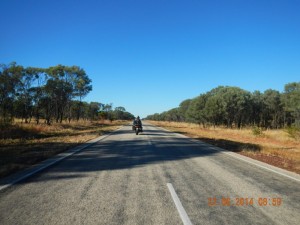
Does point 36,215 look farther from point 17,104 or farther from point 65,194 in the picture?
point 17,104

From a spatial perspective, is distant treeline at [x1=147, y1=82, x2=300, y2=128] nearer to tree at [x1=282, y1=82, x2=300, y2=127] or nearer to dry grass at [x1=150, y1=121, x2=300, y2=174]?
tree at [x1=282, y1=82, x2=300, y2=127]

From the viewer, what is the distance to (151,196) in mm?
5805

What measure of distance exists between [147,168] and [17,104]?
4684cm

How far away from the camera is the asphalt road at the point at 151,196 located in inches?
180

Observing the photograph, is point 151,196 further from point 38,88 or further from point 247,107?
point 247,107

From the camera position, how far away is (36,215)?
4.54 m

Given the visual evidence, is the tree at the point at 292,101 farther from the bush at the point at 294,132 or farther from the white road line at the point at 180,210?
the white road line at the point at 180,210

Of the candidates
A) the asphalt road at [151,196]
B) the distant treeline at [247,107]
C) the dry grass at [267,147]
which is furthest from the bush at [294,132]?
the distant treeline at [247,107]

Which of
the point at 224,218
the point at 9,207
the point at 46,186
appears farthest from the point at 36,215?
the point at 224,218

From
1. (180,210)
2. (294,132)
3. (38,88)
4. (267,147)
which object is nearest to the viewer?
(180,210)
